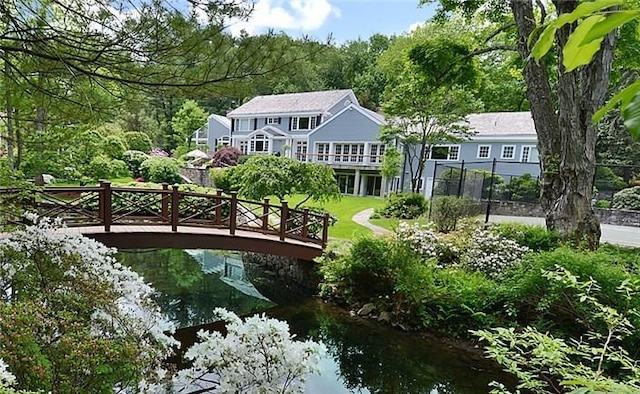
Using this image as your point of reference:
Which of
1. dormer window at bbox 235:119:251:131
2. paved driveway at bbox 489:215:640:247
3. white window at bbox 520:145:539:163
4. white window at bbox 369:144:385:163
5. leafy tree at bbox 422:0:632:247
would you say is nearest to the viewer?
leafy tree at bbox 422:0:632:247

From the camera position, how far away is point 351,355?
557cm

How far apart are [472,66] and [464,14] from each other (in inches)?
43.9

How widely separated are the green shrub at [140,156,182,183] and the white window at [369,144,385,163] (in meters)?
9.80

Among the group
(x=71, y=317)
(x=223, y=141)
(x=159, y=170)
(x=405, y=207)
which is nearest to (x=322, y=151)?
(x=159, y=170)

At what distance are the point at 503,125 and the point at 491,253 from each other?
12.6 metres

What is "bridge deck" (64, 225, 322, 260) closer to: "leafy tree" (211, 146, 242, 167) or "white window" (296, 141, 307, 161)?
"white window" (296, 141, 307, 161)

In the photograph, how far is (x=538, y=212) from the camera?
11766 mm

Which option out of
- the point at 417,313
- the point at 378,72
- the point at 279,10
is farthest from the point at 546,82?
the point at 378,72

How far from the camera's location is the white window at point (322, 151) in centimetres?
2178

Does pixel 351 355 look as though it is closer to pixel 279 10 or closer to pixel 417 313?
pixel 417 313

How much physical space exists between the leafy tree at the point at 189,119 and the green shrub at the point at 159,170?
8521mm

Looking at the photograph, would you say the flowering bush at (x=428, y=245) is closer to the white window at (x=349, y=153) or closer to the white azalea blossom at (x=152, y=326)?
the white azalea blossom at (x=152, y=326)

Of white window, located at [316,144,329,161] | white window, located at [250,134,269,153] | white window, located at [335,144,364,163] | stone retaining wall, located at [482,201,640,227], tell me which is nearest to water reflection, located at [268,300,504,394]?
stone retaining wall, located at [482,201,640,227]

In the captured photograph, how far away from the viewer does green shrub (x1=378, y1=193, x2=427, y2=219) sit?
13.8 m
